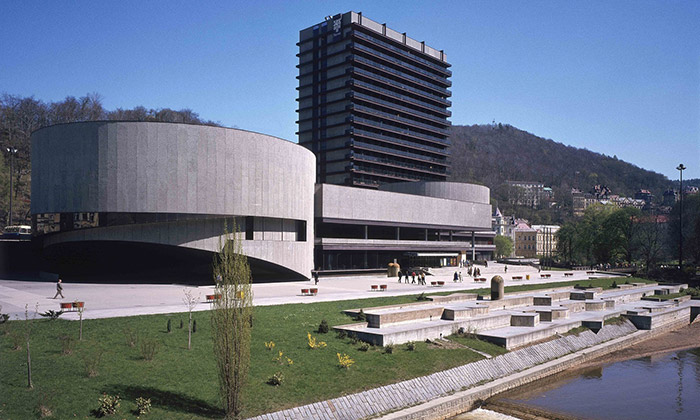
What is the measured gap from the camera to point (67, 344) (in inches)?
765

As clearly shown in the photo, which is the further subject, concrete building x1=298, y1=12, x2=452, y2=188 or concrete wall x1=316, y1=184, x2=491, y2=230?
concrete building x1=298, y1=12, x2=452, y2=188

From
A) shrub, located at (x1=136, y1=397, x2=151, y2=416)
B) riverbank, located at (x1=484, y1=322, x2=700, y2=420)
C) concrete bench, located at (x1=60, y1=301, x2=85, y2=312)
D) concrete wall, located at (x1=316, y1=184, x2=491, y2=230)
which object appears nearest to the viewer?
shrub, located at (x1=136, y1=397, x2=151, y2=416)

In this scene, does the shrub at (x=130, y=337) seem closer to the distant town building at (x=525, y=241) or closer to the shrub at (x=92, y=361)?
the shrub at (x=92, y=361)

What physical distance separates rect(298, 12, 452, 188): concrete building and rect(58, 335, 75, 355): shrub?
90823mm

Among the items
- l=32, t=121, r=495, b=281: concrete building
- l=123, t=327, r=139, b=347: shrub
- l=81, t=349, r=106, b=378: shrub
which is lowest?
l=81, t=349, r=106, b=378: shrub

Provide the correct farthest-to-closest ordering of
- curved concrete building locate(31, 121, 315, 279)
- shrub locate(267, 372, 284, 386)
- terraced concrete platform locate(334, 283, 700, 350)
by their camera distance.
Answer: curved concrete building locate(31, 121, 315, 279) < terraced concrete platform locate(334, 283, 700, 350) < shrub locate(267, 372, 284, 386)

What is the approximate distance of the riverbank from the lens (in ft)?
66.2

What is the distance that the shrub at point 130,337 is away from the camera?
20.7 meters

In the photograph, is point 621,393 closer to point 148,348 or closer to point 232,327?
point 232,327

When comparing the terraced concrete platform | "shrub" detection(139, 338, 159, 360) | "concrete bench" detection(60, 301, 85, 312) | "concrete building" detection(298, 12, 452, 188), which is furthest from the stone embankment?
"concrete building" detection(298, 12, 452, 188)

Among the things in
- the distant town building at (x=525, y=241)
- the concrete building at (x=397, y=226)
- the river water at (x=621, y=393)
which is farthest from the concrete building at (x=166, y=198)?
the distant town building at (x=525, y=241)

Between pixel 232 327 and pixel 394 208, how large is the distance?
205 ft

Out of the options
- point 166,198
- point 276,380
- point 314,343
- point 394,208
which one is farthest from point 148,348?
point 394,208

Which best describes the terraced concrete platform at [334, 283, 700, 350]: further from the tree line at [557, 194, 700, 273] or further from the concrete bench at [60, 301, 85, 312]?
the tree line at [557, 194, 700, 273]
